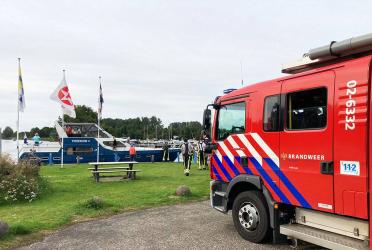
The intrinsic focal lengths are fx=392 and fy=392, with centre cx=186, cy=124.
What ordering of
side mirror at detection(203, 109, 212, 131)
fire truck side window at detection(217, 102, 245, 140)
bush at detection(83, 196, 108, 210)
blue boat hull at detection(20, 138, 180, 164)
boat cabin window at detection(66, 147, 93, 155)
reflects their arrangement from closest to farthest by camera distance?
fire truck side window at detection(217, 102, 245, 140), side mirror at detection(203, 109, 212, 131), bush at detection(83, 196, 108, 210), blue boat hull at detection(20, 138, 180, 164), boat cabin window at detection(66, 147, 93, 155)

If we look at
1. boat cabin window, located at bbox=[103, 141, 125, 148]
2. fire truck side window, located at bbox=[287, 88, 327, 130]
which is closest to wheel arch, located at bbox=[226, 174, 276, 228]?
fire truck side window, located at bbox=[287, 88, 327, 130]

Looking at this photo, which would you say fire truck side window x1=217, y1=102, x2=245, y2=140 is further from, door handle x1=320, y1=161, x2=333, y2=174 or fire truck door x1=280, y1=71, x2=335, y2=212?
→ door handle x1=320, y1=161, x2=333, y2=174

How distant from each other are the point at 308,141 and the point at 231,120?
219 centimetres

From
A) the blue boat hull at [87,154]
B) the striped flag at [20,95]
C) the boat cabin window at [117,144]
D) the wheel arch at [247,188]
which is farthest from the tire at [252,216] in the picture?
the boat cabin window at [117,144]

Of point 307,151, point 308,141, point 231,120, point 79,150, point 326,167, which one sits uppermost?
point 231,120

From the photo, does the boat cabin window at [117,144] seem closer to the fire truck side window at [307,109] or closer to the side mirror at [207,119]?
the side mirror at [207,119]

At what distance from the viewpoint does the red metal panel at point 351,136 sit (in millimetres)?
4875

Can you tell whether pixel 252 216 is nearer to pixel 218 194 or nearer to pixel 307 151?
pixel 218 194

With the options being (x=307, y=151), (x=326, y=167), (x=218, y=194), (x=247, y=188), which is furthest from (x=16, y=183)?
(x=326, y=167)

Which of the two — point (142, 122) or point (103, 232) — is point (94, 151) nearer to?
point (103, 232)

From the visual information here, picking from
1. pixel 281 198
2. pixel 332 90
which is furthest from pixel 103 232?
pixel 332 90

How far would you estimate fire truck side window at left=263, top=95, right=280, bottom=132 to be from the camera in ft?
21.0

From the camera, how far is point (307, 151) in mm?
5703

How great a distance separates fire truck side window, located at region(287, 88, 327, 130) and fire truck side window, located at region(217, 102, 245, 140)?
4.10ft
